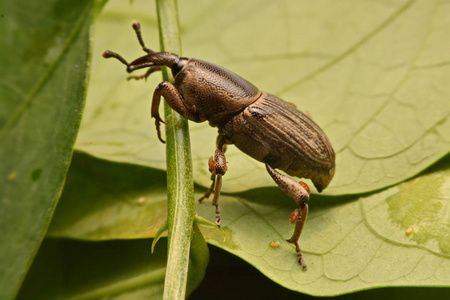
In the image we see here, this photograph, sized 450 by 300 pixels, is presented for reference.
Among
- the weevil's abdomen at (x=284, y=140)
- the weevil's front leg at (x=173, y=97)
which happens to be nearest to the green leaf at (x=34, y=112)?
the weevil's front leg at (x=173, y=97)

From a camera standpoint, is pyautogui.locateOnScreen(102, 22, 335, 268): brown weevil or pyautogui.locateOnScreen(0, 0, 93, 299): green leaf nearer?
pyautogui.locateOnScreen(0, 0, 93, 299): green leaf

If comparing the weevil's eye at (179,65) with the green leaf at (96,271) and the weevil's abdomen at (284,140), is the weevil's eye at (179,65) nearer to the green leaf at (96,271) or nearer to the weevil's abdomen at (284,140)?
the weevil's abdomen at (284,140)

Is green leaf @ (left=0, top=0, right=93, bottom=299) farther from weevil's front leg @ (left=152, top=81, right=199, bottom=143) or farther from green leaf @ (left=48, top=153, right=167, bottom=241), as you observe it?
green leaf @ (left=48, top=153, right=167, bottom=241)

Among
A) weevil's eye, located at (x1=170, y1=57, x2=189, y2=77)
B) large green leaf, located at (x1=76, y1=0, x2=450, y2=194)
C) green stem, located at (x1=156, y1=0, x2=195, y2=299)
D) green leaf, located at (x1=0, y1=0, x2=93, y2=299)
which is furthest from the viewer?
large green leaf, located at (x1=76, y1=0, x2=450, y2=194)

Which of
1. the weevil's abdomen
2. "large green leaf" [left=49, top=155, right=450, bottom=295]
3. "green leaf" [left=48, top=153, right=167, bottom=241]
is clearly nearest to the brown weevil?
the weevil's abdomen

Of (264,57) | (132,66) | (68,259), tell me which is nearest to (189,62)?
(132,66)

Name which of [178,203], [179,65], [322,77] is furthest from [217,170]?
[322,77]

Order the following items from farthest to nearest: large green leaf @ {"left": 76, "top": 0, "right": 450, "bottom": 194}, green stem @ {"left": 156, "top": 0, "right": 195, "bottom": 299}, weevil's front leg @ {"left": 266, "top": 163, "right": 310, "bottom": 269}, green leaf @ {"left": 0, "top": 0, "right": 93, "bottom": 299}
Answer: large green leaf @ {"left": 76, "top": 0, "right": 450, "bottom": 194}
weevil's front leg @ {"left": 266, "top": 163, "right": 310, "bottom": 269}
green leaf @ {"left": 0, "top": 0, "right": 93, "bottom": 299}
green stem @ {"left": 156, "top": 0, "right": 195, "bottom": 299}
